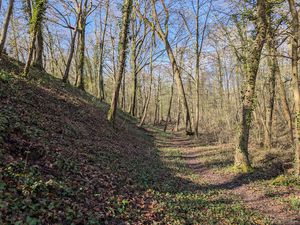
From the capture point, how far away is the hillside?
17.8 ft

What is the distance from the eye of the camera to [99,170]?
8.52 m

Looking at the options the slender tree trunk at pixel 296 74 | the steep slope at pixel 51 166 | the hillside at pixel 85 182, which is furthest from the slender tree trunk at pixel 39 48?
the slender tree trunk at pixel 296 74

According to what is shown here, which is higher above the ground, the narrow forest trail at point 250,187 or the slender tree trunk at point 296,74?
the slender tree trunk at point 296,74

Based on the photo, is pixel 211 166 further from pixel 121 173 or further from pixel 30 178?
pixel 30 178

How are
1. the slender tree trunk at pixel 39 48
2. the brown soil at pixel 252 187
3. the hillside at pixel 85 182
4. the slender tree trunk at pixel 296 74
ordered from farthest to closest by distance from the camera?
the slender tree trunk at pixel 39 48, the slender tree trunk at pixel 296 74, the brown soil at pixel 252 187, the hillside at pixel 85 182

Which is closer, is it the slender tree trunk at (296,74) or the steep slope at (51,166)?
the steep slope at (51,166)

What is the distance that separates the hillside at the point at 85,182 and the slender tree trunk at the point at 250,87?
972 millimetres

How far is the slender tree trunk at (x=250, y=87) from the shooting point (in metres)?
12.2

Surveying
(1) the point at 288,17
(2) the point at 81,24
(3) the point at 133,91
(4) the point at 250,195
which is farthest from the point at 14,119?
(3) the point at 133,91

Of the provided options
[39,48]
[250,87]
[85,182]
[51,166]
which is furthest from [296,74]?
[39,48]

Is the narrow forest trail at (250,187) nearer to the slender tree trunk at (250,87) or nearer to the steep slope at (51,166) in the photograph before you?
the slender tree trunk at (250,87)

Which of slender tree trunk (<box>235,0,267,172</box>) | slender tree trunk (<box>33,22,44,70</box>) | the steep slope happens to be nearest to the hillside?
the steep slope

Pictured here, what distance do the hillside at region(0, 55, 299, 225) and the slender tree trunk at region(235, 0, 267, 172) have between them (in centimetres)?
97

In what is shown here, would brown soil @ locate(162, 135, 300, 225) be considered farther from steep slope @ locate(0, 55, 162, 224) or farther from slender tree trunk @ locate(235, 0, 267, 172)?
steep slope @ locate(0, 55, 162, 224)
